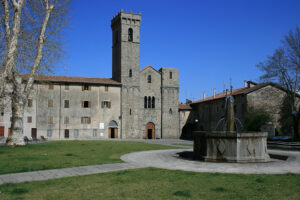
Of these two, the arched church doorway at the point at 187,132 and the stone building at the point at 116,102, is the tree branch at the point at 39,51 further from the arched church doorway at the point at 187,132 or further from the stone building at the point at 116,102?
the arched church doorway at the point at 187,132

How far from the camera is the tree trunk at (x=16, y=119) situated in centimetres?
2239

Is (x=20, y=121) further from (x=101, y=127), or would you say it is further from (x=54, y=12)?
(x=101, y=127)

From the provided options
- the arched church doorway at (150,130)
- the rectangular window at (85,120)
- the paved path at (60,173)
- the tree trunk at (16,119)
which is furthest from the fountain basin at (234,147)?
the arched church doorway at (150,130)

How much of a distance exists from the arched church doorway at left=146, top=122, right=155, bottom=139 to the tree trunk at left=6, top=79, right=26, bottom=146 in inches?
1100

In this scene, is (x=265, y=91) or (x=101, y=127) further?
(x=101, y=127)

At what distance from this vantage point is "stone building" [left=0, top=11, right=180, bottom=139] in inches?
1674

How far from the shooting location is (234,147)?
12.5 m

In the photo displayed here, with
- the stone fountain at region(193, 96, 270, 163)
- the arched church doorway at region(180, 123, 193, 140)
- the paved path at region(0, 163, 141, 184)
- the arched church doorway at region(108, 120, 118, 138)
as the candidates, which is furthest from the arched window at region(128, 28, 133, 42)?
the paved path at region(0, 163, 141, 184)

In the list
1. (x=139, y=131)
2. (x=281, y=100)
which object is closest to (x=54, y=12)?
(x=139, y=131)

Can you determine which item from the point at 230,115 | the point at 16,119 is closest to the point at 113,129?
the point at 16,119

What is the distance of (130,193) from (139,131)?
41230 millimetres

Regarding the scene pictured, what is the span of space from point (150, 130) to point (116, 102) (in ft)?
25.6

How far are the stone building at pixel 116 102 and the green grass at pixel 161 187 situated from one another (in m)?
34.3

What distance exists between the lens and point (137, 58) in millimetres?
49031
